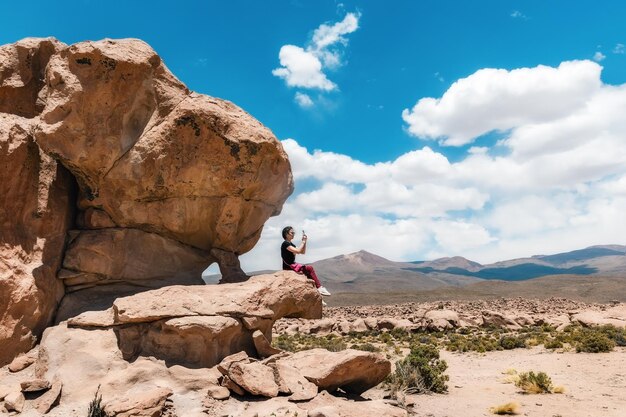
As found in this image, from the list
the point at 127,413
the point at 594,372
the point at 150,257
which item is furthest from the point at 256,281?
the point at 594,372

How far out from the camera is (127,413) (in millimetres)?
7727

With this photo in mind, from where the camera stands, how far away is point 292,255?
12.2 meters

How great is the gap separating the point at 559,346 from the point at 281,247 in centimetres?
1615

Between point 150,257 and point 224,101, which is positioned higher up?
point 224,101

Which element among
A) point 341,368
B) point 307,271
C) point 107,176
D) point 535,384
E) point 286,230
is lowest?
point 535,384

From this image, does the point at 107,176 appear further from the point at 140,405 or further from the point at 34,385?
the point at 140,405

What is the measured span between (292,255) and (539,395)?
780 centimetres

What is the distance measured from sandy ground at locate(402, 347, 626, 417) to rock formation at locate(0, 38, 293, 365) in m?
6.46

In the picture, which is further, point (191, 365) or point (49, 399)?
point (191, 365)

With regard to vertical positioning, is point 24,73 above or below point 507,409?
above

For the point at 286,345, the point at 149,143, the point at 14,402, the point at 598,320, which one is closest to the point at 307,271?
the point at 149,143

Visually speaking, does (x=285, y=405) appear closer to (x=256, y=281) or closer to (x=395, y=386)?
(x=256, y=281)

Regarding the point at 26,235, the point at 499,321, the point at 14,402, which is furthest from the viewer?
the point at 499,321

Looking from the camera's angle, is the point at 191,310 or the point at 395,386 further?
the point at 395,386
